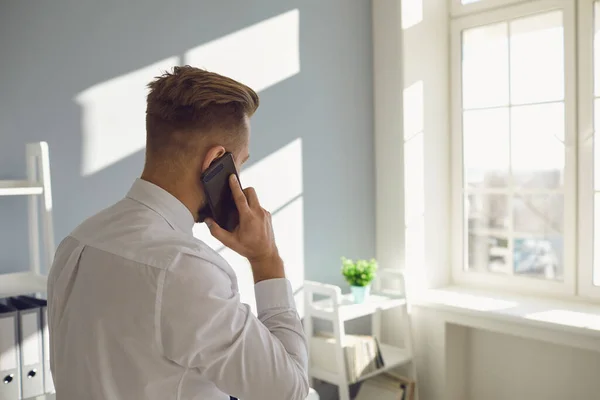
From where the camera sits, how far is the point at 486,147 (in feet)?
10.8

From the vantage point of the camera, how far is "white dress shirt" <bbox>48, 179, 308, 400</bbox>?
0.90 m

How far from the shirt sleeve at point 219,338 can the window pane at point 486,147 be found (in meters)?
2.53

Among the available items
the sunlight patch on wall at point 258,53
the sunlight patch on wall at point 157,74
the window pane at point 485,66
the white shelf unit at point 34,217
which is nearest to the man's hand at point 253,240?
the white shelf unit at point 34,217

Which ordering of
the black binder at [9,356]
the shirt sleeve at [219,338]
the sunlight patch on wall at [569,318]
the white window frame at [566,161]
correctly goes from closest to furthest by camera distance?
the shirt sleeve at [219,338] → the black binder at [9,356] → the sunlight patch on wall at [569,318] → the white window frame at [566,161]

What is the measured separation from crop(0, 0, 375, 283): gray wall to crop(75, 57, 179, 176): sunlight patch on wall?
0.03 metres

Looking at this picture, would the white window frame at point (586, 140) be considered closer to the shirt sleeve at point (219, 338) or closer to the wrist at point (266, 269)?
the wrist at point (266, 269)

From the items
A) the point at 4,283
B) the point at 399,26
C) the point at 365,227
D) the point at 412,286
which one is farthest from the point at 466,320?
the point at 4,283

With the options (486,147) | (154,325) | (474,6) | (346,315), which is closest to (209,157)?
(154,325)

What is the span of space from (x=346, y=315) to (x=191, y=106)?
1.89 metres

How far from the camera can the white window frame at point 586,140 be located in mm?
2889

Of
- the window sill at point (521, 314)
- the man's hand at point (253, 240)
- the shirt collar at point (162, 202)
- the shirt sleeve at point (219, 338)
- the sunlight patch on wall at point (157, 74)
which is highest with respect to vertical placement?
the sunlight patch on wall at point (157, 74)

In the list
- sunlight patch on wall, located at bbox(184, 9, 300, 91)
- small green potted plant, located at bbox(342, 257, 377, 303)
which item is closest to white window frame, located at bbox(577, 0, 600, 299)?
small green potted plant, located at bbox(342, 257, 377, 303)

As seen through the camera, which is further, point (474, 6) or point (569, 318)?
point (474, 6)

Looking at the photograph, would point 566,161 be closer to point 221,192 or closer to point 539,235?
point 539,235
